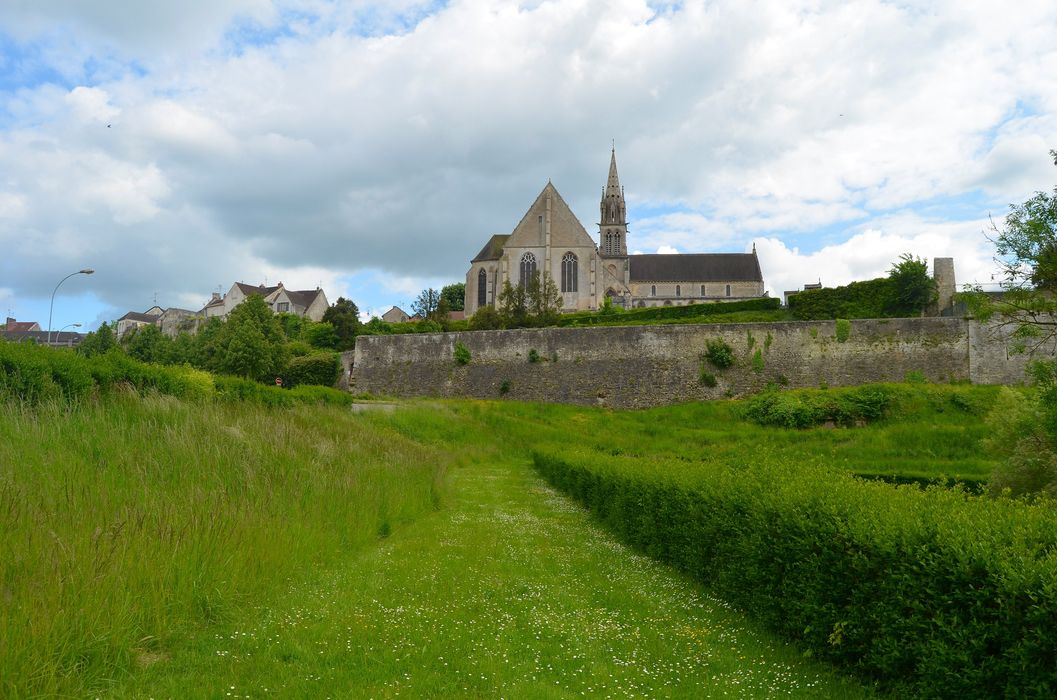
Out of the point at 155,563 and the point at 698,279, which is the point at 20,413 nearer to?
the point at 155,563

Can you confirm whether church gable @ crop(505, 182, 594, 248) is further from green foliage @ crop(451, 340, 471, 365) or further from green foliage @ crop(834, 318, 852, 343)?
green foliage @ crop(834, 318, 852, 343)

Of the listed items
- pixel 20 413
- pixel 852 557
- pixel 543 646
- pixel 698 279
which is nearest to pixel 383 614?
pixel 543 646

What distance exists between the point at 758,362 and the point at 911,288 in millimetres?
11979

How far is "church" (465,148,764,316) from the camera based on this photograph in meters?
60.1

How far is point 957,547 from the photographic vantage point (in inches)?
156

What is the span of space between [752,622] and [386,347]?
121 feet

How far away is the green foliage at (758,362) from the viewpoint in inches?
1372

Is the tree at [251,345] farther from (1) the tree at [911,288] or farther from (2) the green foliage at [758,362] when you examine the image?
(1) the tree at [911,288]

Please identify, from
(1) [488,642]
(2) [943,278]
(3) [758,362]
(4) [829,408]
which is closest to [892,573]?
(1) [488,642]

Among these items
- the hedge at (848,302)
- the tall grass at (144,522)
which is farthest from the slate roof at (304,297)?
the tall grass at (144,522)

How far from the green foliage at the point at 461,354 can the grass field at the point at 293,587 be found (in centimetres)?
2724

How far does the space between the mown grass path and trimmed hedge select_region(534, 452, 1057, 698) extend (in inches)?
13.3

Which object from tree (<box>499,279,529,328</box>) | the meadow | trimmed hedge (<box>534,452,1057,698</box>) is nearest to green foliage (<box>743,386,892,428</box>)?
the meadow

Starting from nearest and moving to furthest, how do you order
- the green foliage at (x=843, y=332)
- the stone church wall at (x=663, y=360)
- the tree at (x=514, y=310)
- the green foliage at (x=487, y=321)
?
1. the stone church wall at (x=663, y=360)
2. the green foliage at (x=843, y=332)
3. the green foliage at (x=487, y=321)
4. the tree at (x=514, y=310)
